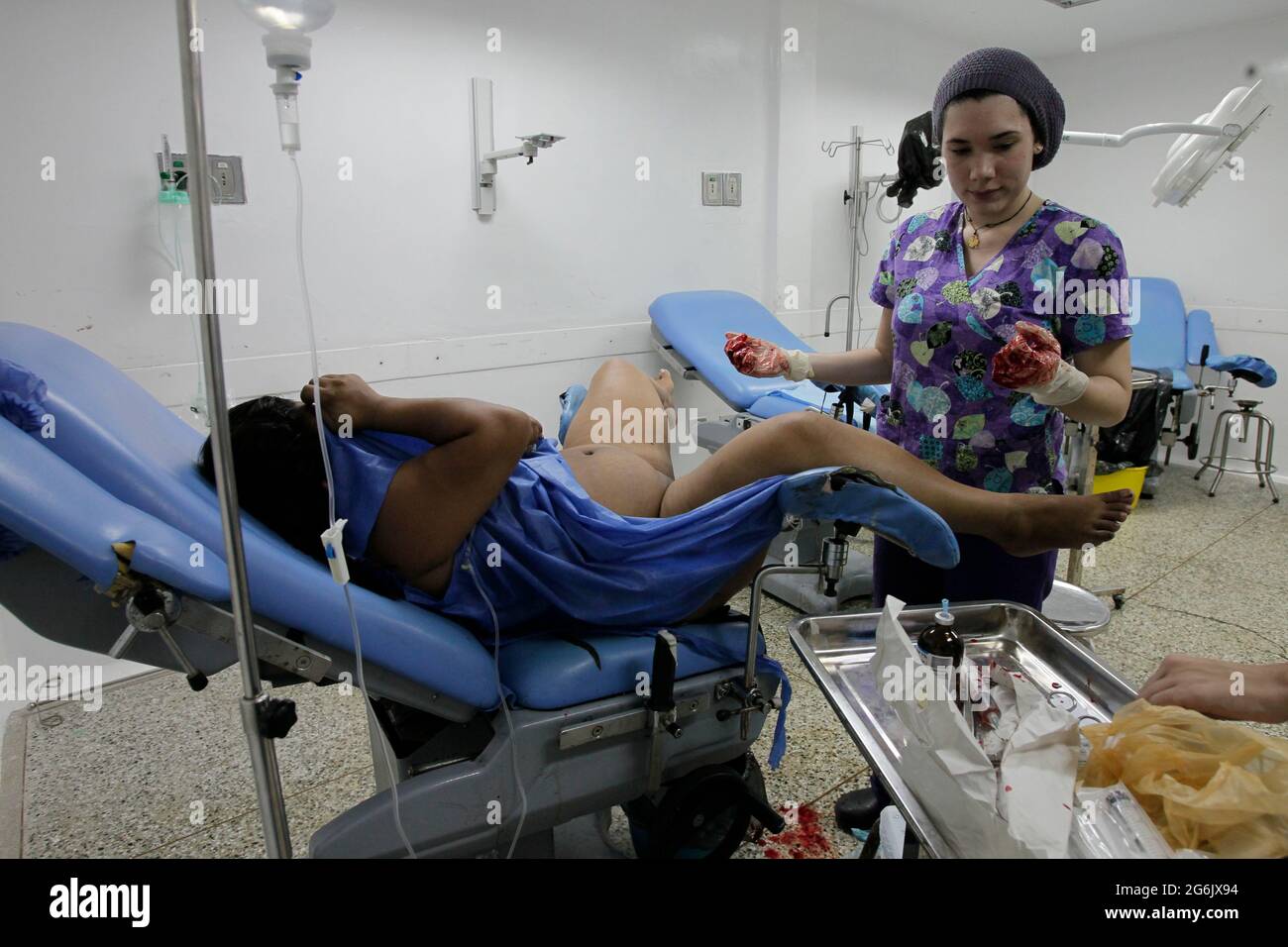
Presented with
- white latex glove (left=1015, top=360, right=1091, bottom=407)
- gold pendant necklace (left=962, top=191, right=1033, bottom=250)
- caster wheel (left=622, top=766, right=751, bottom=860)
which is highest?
gold pendant necklace (left=962, top=191, right=1033, bottom=250)

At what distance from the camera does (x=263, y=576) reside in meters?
0.99

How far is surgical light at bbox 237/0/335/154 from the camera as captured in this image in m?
0.77

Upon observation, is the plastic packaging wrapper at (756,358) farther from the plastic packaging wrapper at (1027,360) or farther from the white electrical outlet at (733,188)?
the white electrical outlet at (733,188)

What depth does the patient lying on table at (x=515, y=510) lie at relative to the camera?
1.18m

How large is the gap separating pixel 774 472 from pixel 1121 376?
23.9 inches

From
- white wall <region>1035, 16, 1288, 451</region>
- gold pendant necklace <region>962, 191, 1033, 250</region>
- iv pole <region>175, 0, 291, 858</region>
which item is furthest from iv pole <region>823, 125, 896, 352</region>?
iv pole <region>175, 0, 291, 858</region>

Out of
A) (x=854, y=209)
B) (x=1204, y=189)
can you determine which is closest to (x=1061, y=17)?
(x=1204, y=189)

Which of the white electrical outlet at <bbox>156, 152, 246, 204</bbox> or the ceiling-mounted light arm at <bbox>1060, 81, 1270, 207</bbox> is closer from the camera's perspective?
the ceiling-mounted light arm at <bbox>1060, 81, 1270, 207</bbox>

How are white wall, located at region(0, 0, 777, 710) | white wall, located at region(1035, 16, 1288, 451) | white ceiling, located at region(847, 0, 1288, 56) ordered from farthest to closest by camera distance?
1. white wall, located at region(1035, 16, 1288, 451)
2. white ceiling, located at region(847, 0, 1288, 56)
3. white wall, located at region(0, 0, 777, 710)

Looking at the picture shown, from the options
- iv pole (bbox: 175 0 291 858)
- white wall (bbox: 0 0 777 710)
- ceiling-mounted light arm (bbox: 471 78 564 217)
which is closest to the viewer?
iv pole (bbox: 175 0 291 858)

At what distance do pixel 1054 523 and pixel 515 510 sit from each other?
2.99ft

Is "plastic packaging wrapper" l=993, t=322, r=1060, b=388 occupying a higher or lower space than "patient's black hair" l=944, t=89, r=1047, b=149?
lower

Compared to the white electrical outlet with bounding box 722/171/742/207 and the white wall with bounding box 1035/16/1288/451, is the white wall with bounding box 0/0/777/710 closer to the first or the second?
the white electrical outlet with bounding box 722/171/742/207
